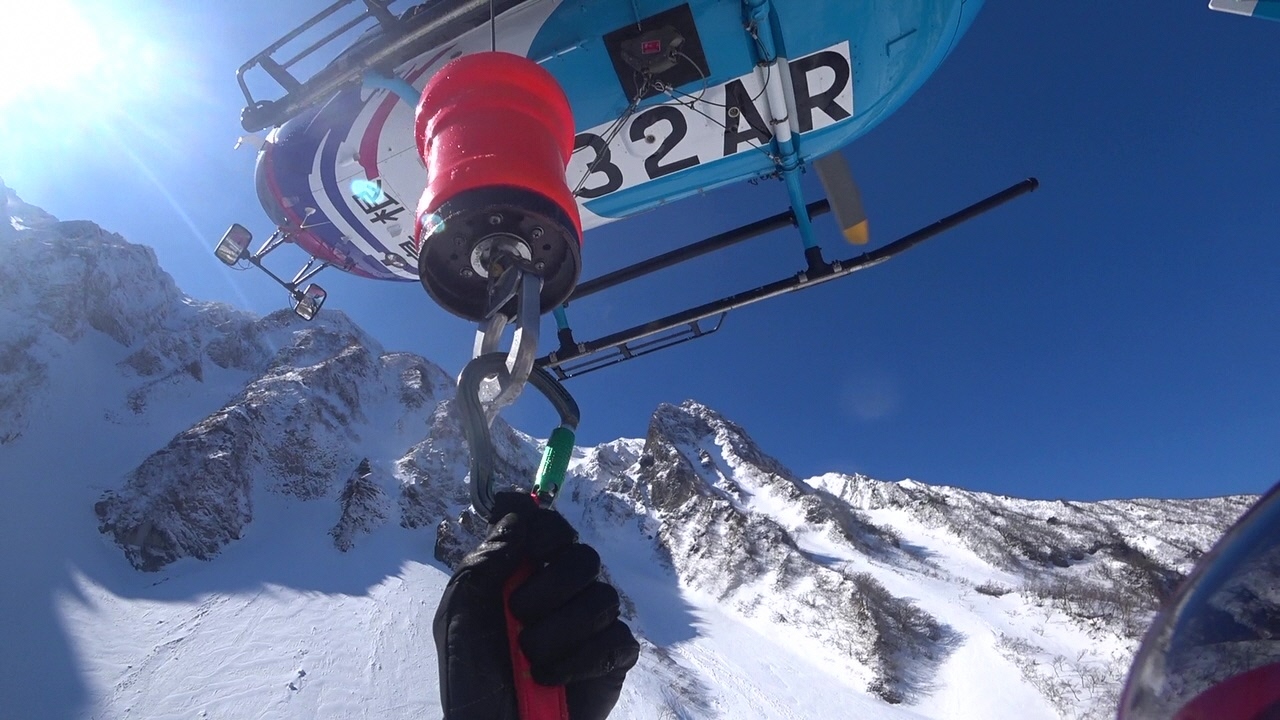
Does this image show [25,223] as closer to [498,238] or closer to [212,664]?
[212,664]

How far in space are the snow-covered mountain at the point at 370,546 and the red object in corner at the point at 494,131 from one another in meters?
31.7

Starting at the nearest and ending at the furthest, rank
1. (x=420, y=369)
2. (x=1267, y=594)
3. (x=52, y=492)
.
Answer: (x=1267, y=594) < (x=52, y=492) < (x=420, y=369)

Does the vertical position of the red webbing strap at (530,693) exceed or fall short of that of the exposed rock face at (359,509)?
it exceeds it

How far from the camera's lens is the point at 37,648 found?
119ft

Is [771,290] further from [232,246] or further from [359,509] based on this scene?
[359,509]

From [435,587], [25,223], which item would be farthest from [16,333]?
[435,587]

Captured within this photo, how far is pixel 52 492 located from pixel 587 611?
266 ft

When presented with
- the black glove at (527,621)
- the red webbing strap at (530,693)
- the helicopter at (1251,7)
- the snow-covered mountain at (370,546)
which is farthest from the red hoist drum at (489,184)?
the snow-covered mountain at (370,546)

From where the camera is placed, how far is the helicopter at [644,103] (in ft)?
13.0

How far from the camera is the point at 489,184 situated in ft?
6.24

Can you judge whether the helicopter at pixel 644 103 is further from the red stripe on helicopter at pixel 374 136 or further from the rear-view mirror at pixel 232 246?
the rear-view mirror at pixel 232 246

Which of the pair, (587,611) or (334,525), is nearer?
(587,611)

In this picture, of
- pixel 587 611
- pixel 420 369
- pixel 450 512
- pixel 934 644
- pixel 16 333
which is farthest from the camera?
pixel 420 369

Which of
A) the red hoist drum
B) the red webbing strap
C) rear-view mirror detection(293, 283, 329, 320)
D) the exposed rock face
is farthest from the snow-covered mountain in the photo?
the red hoist drum
